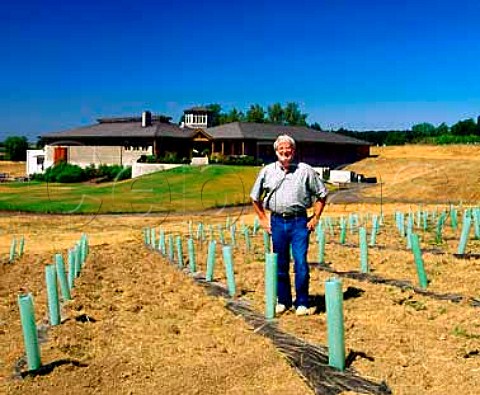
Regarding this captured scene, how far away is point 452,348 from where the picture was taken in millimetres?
4895

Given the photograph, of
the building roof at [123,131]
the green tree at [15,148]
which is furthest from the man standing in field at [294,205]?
the green tree at [15,148]

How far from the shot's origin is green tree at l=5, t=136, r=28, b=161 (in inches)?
2963

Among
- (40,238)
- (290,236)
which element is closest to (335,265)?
(290,236)

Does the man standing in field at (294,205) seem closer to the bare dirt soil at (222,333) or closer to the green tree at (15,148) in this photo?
the bare dirt soil at (222,333)

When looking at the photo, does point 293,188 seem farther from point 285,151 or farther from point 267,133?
point 267,133

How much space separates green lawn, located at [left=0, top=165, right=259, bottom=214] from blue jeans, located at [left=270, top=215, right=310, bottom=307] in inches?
795

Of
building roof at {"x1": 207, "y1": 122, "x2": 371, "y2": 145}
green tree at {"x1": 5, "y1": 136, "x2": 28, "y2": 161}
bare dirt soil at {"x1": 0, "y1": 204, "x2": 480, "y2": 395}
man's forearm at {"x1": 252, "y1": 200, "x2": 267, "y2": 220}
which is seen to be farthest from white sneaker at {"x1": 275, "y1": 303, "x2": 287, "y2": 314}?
green tree at {"x1": 5, "y1": 136, "x2": 28, "y2": 161}

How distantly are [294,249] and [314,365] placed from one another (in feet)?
5.17

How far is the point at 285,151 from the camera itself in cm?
575

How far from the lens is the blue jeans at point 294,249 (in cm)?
591

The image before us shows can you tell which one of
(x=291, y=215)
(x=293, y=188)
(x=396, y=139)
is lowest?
(x=291, y=215)

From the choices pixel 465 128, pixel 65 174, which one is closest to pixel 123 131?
pixel 65 174

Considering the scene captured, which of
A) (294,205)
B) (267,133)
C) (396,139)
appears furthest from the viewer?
(396,139)

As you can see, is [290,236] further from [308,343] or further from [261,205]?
[308,343]
